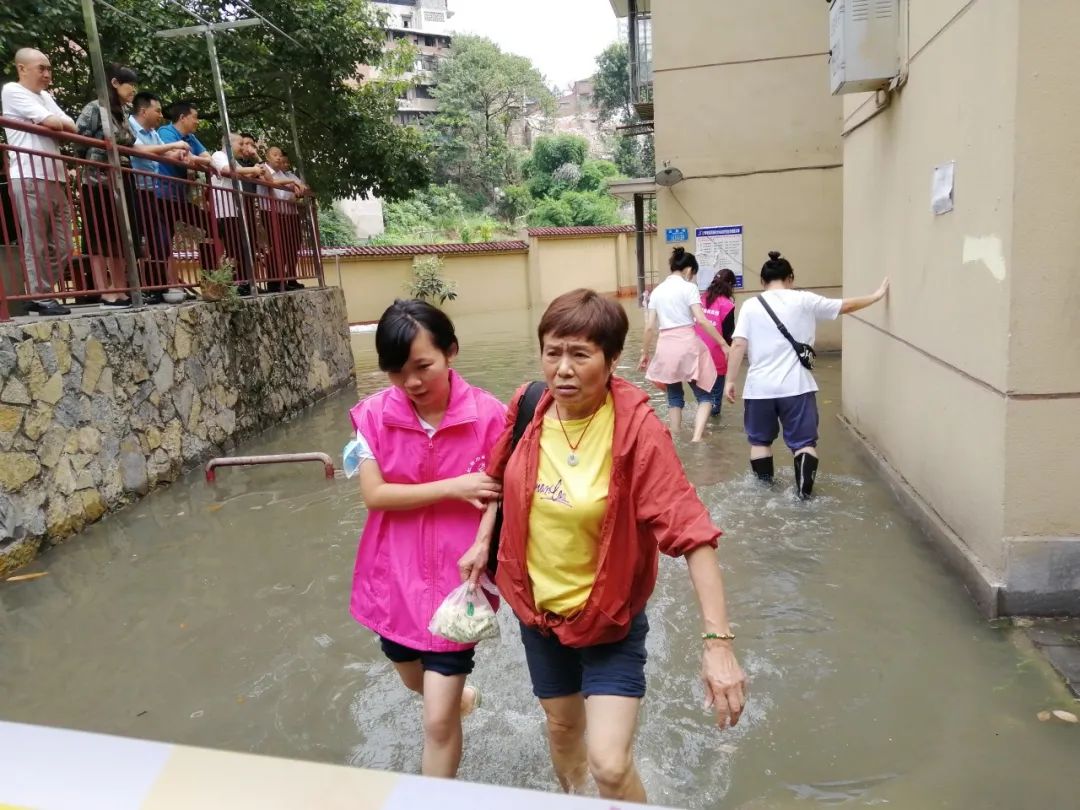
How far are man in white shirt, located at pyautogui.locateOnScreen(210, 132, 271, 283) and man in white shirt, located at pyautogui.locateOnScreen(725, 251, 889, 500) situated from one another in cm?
574

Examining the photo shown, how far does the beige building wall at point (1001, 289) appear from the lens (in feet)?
10.9

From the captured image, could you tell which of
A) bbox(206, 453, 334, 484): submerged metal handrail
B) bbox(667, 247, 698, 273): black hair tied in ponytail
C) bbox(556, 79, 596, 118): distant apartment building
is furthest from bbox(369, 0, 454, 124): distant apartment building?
bbox(206, 453, 334, 484): submerged metal handrail

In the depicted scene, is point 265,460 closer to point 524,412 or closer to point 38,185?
point 38,185

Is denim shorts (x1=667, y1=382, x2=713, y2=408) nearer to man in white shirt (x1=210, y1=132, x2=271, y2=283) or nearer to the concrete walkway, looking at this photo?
the concrete walkway

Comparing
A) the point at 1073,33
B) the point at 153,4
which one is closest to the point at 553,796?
the point at 1073,33

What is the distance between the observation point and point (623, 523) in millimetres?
2062

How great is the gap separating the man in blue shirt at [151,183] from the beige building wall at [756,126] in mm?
6944

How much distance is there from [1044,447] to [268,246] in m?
8.78

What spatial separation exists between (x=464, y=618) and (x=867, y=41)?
443 centimetres

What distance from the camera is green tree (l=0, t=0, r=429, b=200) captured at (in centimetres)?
1036

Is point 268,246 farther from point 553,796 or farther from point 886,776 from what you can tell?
point 553,796

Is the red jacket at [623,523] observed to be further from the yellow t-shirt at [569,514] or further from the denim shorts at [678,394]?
the denim shorts at [678,394]

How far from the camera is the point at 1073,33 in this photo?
3.24 meters

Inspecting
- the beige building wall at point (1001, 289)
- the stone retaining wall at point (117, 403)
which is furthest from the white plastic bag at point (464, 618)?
the stone retaining wall at point (117, 403)
